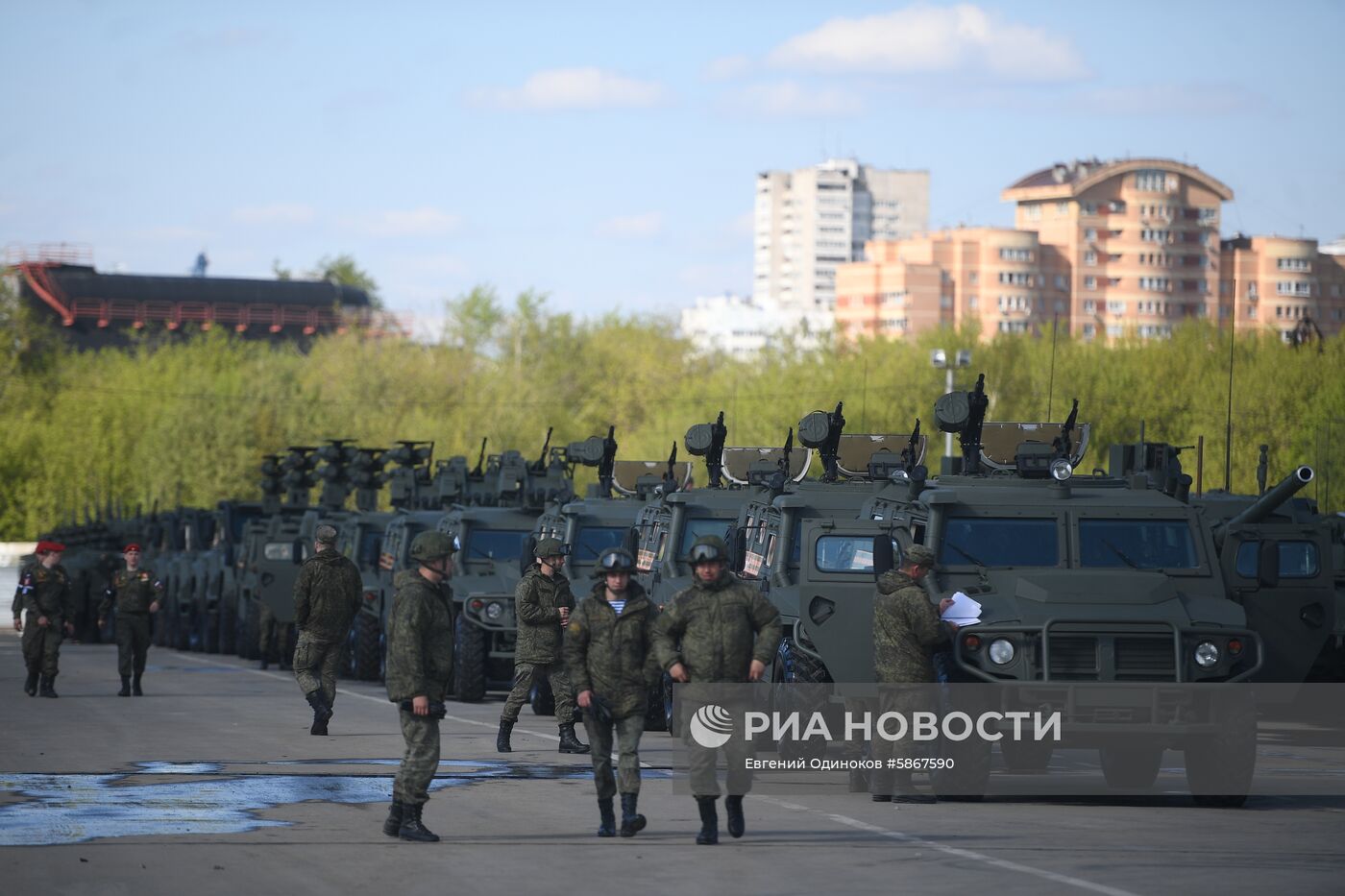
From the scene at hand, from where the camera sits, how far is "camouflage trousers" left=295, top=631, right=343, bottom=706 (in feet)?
59.9

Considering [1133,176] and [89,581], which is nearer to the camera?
[89,581]

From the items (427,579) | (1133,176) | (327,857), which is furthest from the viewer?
(1133,176)

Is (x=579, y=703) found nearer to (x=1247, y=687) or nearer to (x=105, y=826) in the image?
(x=105, y=826)

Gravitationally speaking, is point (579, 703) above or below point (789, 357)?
below

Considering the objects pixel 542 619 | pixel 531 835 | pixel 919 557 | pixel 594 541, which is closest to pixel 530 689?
pixel 542 619

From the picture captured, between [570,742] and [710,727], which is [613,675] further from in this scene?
[570,742]

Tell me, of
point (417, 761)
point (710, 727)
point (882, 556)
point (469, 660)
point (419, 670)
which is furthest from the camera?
point (469, 660)

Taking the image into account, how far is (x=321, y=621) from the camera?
18.3m

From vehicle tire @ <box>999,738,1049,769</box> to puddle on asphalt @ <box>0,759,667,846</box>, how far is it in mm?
2403

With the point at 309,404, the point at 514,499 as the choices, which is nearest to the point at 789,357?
the point at 309,404

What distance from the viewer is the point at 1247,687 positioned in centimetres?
1359

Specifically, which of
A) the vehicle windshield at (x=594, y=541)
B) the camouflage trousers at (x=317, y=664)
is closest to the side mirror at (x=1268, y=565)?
the camouflage trousers at (x=317, y=664)

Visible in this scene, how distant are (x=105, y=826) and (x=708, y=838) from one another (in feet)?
10.7

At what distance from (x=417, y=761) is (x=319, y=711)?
681 centimetres
